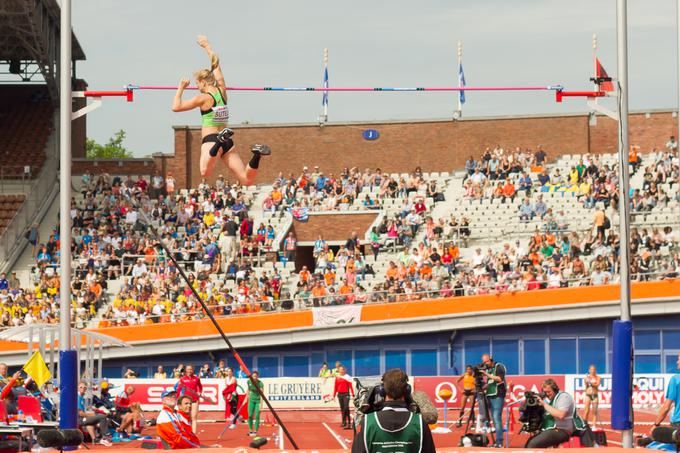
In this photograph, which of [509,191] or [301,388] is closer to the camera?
[301,388]

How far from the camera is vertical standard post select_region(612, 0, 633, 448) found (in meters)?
17.1

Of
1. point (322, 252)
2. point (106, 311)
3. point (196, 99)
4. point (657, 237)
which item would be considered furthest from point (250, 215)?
point (196, 99)

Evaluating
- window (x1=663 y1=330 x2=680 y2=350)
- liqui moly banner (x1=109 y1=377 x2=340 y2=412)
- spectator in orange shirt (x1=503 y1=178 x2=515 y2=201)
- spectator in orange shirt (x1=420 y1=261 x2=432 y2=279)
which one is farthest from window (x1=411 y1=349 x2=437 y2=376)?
spectator in orange shirt (x1=503 y1=178 x2=515 y2=201)

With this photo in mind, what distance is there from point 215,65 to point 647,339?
19002mm

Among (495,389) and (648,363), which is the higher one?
(495,389)

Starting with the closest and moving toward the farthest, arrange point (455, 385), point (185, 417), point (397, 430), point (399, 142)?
point (397, 430)
point (185, 417)
point (455, 385)
point (399, 142)

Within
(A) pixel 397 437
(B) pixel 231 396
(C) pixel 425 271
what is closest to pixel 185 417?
(A) pixel 397 437

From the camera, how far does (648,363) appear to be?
32844mm

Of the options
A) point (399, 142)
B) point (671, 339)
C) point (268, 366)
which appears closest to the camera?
point (671, 339)

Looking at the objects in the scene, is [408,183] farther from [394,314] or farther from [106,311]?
[106,311]

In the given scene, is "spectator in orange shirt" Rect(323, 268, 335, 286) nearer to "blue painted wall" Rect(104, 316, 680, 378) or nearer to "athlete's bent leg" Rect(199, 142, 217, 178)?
"blue painted wall" Rect(104, 316, 680, 378)

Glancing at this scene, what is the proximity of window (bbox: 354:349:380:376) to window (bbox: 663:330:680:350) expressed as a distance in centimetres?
761

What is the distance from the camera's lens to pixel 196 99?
17.0 m

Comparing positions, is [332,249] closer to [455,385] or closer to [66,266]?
[455,385]
